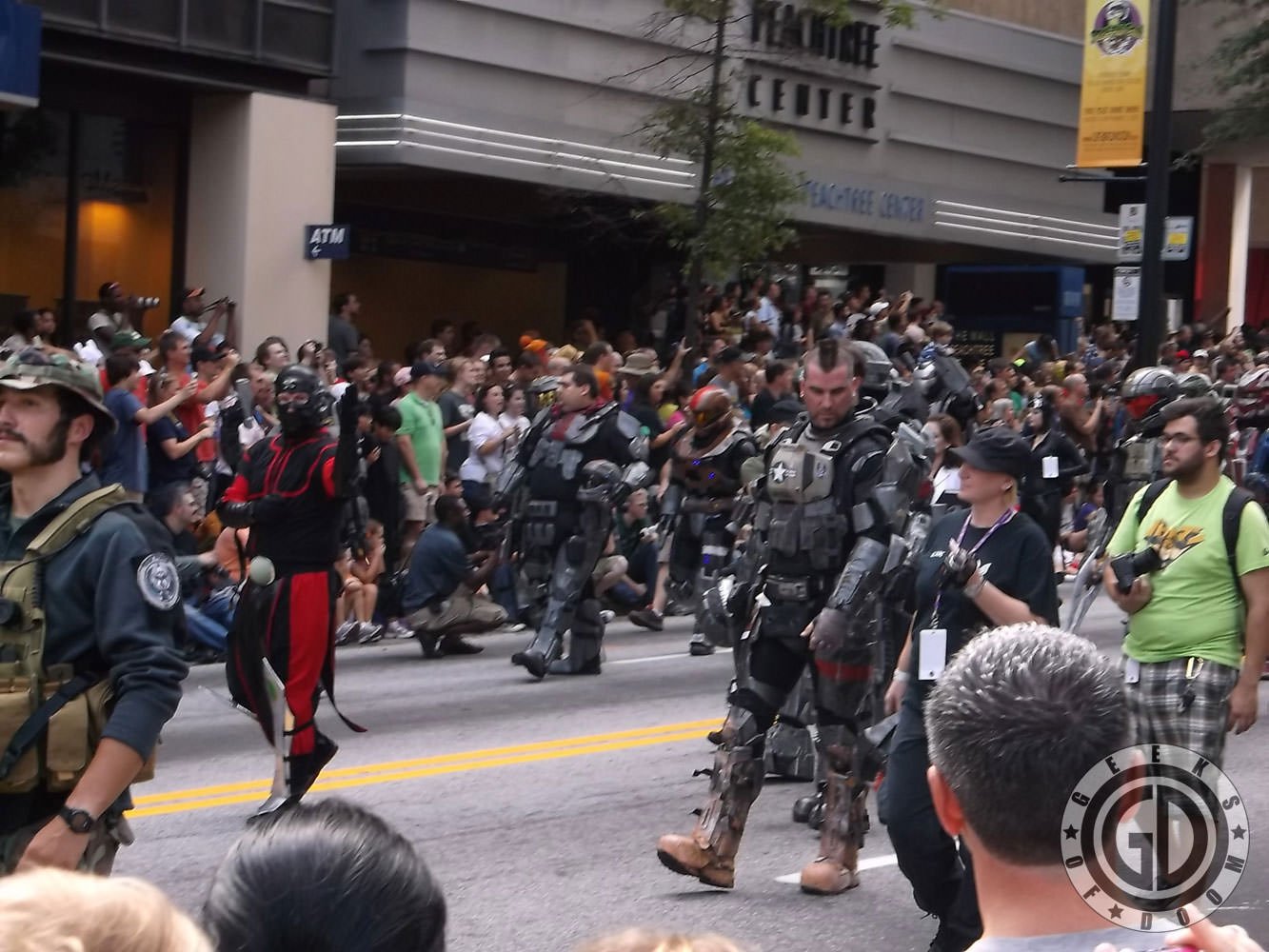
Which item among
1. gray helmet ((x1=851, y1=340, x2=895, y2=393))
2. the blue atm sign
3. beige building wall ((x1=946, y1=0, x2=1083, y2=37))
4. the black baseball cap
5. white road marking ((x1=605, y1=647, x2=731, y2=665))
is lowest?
white road marking ((x1=605, y1=647, x2=731, y2=665))

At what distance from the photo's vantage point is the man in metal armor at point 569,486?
12.4m

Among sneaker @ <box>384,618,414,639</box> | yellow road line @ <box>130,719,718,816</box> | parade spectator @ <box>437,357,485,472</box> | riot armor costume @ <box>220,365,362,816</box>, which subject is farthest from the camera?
parade spectator @ <box>437,357,485,472</box>

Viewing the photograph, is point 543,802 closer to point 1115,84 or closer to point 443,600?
point 443,600

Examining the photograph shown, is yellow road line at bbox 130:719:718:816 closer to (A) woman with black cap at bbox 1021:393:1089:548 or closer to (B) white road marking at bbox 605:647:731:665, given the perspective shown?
(B) white road marking at bbox 605:647:731:665

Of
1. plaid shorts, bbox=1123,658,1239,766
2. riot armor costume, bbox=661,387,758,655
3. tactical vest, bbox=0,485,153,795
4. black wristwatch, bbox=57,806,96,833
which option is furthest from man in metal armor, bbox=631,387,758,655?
black wristwatch, bbox=57,806,96,833

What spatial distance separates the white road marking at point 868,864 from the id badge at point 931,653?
5.91ft

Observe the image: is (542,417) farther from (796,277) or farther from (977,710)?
(796,277)

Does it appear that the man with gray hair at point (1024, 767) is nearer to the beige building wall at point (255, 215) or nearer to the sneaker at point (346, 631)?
the sneaker at point (346, 631)

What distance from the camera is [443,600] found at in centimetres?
1353

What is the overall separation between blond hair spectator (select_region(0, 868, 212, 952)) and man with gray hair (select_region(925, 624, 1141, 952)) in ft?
3.60

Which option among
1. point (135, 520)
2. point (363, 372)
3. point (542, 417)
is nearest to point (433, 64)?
point (363, 372)

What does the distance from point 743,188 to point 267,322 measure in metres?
5.44

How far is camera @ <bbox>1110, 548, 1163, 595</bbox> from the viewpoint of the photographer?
7000 mm

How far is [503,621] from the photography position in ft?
45.1
